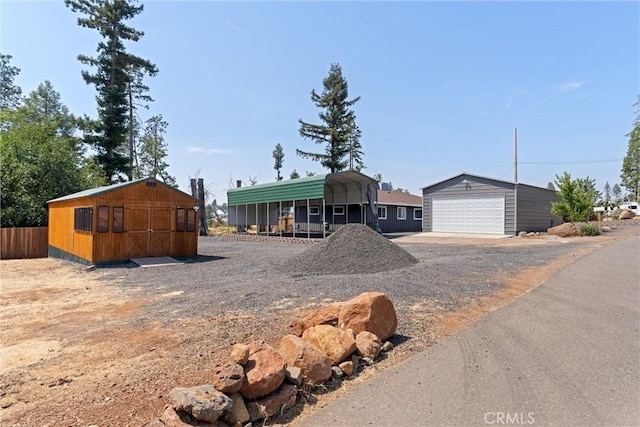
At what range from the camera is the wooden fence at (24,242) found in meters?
15.0

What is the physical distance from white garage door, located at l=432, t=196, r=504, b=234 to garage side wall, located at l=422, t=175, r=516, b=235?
0.26 metres

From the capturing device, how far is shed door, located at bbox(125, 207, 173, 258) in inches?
508

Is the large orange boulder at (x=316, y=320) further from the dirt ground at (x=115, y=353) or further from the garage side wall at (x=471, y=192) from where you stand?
the garage side wall at (x=471, y=192)

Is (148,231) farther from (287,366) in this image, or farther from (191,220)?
(287,366)

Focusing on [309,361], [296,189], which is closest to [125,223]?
[296,189]

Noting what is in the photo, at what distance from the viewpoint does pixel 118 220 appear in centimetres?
1262

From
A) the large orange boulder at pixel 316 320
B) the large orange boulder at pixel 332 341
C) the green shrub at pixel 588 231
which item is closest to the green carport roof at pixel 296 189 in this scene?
the green shrub at pixel 588 231

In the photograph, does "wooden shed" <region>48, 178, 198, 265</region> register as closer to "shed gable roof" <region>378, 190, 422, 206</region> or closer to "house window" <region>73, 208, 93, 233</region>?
"house window" <region>73, 208, 93, 233</region>

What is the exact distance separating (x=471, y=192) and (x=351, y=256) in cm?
1646

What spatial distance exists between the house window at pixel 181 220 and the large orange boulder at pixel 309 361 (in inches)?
471

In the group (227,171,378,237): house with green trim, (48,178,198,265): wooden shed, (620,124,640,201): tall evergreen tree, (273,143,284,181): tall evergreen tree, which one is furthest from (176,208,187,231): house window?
(620,124,640,201): tall evergreen tree

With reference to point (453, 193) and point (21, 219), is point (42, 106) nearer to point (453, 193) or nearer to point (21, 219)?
point (21, 219)

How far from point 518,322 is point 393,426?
3309mm

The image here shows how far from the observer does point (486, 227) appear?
74.3ft
